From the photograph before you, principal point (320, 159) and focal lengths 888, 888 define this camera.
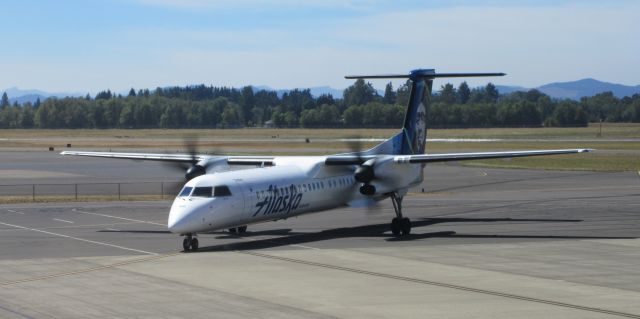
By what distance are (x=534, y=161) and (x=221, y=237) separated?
200 feet

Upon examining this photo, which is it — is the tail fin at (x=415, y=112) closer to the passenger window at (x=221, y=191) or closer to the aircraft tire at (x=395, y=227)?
the aircraft tire at (x=395, y=227)

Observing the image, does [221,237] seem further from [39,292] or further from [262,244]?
[39,292]

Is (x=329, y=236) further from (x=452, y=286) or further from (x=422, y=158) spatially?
(x=452, y=286)

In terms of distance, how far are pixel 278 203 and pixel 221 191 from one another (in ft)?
10.1

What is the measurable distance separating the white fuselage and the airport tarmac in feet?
3.76

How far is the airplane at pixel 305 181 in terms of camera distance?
3042 cm

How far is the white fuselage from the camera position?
98.5ft

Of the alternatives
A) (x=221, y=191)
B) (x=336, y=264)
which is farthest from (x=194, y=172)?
(x=336, y=264)

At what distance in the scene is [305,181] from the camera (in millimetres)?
34656

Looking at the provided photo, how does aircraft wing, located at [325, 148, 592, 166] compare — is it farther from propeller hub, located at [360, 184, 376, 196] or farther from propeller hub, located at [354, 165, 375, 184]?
propeller hub, located at [360, 184, 376, 196]

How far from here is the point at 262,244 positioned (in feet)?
107

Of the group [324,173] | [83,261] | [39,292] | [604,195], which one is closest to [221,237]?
[324,173]

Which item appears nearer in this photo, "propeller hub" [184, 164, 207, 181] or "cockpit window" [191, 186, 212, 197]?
"cockpit window" [191, 186, 212, 197]

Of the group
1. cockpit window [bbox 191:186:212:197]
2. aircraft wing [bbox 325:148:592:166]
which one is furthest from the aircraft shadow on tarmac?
aircraft wing [bbox 325:148:592:166]
